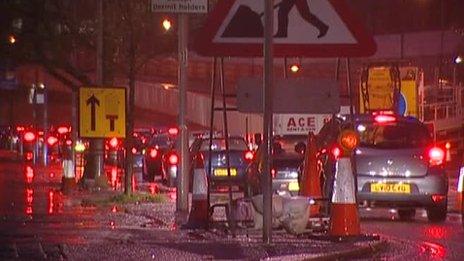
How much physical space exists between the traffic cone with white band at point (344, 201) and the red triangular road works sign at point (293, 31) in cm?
184

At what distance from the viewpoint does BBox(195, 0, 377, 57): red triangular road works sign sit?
13664 mm

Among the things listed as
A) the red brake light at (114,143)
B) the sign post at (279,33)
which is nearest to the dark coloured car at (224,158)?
the red brake light at (114,143)

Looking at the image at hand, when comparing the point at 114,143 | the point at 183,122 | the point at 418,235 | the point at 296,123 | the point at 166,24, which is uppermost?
the point at 166,24

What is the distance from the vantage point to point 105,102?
23547 millimetres

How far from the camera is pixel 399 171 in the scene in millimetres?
19859

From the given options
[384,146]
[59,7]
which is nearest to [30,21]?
[59,7]

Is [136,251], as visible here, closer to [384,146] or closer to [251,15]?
[251,15]

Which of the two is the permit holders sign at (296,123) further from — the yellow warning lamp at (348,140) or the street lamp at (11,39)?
the yellow warning lamp at (348,140)

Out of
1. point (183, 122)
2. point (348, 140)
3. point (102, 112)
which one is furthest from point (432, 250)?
point (102, 112)

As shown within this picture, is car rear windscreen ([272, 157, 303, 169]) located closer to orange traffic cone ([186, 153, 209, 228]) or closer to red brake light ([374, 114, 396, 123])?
red brake light ([374, 114, 396, 123])

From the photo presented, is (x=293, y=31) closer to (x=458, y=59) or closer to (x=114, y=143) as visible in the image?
(x=114, y=143)

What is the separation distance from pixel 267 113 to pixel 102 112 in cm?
1008

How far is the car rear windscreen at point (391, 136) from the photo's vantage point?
20.2 m

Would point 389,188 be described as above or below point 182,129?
below
